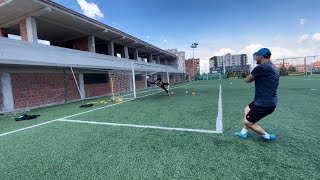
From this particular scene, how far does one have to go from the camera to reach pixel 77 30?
15.2 meters

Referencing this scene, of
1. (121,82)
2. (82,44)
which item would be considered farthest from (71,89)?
(82,44)

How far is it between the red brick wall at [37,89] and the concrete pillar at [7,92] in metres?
0.16

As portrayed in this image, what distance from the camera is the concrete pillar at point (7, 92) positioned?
27.1 feet

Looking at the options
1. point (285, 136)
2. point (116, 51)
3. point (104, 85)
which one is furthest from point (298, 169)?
point (116, 51)

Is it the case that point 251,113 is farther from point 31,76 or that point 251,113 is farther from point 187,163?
point 31,76

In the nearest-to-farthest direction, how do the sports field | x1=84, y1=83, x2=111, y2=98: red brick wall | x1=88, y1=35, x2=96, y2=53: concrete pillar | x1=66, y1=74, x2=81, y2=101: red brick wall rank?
the sports field → x1=66, y1=74, x2=81, y2=101: red brick wall → x1=84, y1=83, x2=111, y2=98: red brick wall → x1=88, y1=35, x2=96, y2=53: concrete pillar

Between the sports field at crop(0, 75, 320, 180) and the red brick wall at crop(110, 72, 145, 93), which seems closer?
the sports field at crop(0, 75, 320, 180)

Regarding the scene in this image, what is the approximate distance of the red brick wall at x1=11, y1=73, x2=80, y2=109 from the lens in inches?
351

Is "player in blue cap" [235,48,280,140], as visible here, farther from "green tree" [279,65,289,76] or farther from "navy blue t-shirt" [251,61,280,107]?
"green tree" [279,65,289,76]

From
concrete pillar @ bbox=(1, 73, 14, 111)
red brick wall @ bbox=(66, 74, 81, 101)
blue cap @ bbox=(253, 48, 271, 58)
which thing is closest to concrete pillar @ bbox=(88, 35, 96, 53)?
red brick wall @ bbox=(66, 74, 81, 101)

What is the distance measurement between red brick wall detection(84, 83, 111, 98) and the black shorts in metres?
13.4

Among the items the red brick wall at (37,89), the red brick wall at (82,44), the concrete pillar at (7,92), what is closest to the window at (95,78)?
the red brick wall at (37,89)

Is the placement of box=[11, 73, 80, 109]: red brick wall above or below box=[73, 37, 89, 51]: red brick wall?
below

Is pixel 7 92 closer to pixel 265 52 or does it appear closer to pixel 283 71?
pixel 265 52
